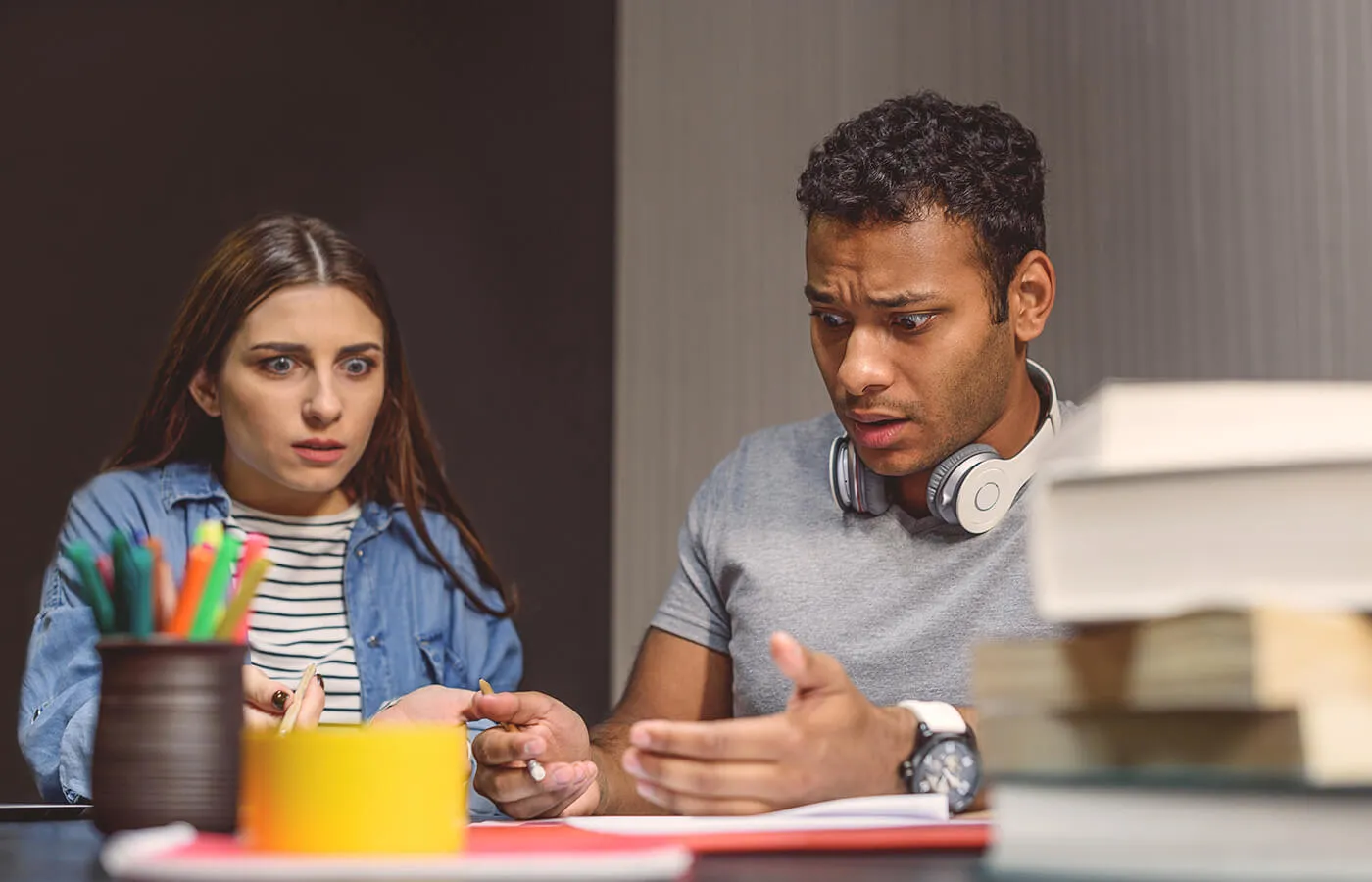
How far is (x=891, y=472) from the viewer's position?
1.64 meters

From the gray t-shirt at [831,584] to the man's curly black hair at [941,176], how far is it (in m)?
0.30

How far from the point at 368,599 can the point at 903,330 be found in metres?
0.89

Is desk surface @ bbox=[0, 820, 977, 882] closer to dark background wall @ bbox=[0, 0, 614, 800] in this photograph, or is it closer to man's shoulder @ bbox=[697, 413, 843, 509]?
man's shoulder @ bbox=[697, 413, 843, 509]

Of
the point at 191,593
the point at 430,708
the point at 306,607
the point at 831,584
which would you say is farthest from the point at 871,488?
the point at 191,593

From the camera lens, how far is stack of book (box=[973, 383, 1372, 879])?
584 mm

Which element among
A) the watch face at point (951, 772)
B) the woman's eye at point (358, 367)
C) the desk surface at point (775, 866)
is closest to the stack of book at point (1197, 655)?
the desk surface at point (775, 866)

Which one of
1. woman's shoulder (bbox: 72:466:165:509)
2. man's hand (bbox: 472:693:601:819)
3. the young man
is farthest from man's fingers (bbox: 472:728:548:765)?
woman's shoulder (bbox: 72:466:165:509)

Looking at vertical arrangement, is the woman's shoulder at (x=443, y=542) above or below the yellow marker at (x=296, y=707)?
above

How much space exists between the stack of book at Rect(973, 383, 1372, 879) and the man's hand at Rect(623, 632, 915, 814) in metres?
0.22

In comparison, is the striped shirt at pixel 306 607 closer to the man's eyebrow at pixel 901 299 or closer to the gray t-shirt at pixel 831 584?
the gray t-shirt at pixel 831 584

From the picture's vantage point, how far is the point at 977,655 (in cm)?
67

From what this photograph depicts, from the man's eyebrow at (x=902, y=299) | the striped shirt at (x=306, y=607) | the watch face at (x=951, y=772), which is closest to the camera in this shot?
the watch face at (x=951, y=772)

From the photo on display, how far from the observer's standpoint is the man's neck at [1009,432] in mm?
1736

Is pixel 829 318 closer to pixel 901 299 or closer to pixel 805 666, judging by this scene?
pixel 901 299
